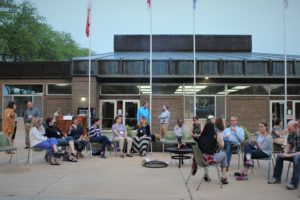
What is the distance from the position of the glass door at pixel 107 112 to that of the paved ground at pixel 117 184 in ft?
46.5

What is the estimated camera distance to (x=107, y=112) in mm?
24906

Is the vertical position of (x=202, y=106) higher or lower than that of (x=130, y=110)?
higher

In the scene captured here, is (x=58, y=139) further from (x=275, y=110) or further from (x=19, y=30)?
(x=19, y=30)

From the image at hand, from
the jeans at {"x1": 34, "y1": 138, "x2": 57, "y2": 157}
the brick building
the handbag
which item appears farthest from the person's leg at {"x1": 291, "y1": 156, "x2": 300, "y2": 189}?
the brick building

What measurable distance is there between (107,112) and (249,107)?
9.28m

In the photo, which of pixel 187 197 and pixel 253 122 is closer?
pixel 187 197

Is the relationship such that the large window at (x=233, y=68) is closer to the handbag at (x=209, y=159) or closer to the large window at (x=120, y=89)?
the large window at (x=120, y=89)

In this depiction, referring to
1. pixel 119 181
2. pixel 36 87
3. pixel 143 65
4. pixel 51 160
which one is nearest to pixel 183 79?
pixel 143 65

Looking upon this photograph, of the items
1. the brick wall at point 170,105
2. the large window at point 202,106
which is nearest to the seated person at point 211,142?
the brick wall at point 170,105

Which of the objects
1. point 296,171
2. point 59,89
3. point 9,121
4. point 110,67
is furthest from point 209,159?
point 59,89

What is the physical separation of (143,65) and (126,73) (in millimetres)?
1203

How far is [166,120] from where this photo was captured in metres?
16.7

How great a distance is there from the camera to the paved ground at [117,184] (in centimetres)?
691

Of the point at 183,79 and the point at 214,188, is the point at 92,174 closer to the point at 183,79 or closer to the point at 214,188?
A: the point at 214,188
